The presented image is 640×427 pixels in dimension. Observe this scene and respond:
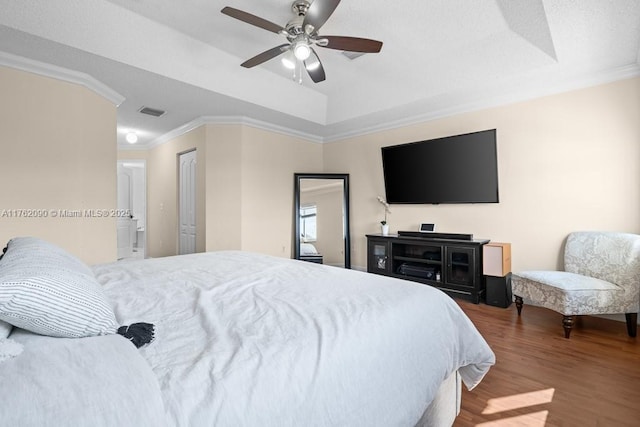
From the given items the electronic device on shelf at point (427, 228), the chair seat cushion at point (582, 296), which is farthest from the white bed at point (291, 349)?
the electronic device on shelf at point (427, 228)

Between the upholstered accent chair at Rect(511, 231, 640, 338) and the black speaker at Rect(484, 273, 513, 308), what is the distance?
35 centimetres

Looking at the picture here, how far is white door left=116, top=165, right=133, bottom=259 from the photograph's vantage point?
6.78 metres

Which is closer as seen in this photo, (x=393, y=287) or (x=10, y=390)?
(x=10, y=390)

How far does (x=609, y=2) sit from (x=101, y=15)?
3.79 meters

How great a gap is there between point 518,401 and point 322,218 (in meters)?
A: 3.63

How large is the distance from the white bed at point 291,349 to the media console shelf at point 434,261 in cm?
220

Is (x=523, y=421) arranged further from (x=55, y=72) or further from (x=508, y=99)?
(x=55, y=72)

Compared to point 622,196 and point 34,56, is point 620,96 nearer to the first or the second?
point 622,196

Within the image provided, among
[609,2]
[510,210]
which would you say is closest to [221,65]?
[609,2]

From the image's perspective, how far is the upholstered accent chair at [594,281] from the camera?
252 centimetres

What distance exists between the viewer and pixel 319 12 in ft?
6.82

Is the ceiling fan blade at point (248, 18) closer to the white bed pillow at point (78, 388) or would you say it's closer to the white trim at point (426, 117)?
the white bed pillow at point (78, 388)

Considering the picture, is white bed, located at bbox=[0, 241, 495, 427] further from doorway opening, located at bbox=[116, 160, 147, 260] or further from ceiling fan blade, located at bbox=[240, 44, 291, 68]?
doorway opening, located at bbox=[116, 160, 147, 260]

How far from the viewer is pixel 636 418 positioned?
1590 millimetres
